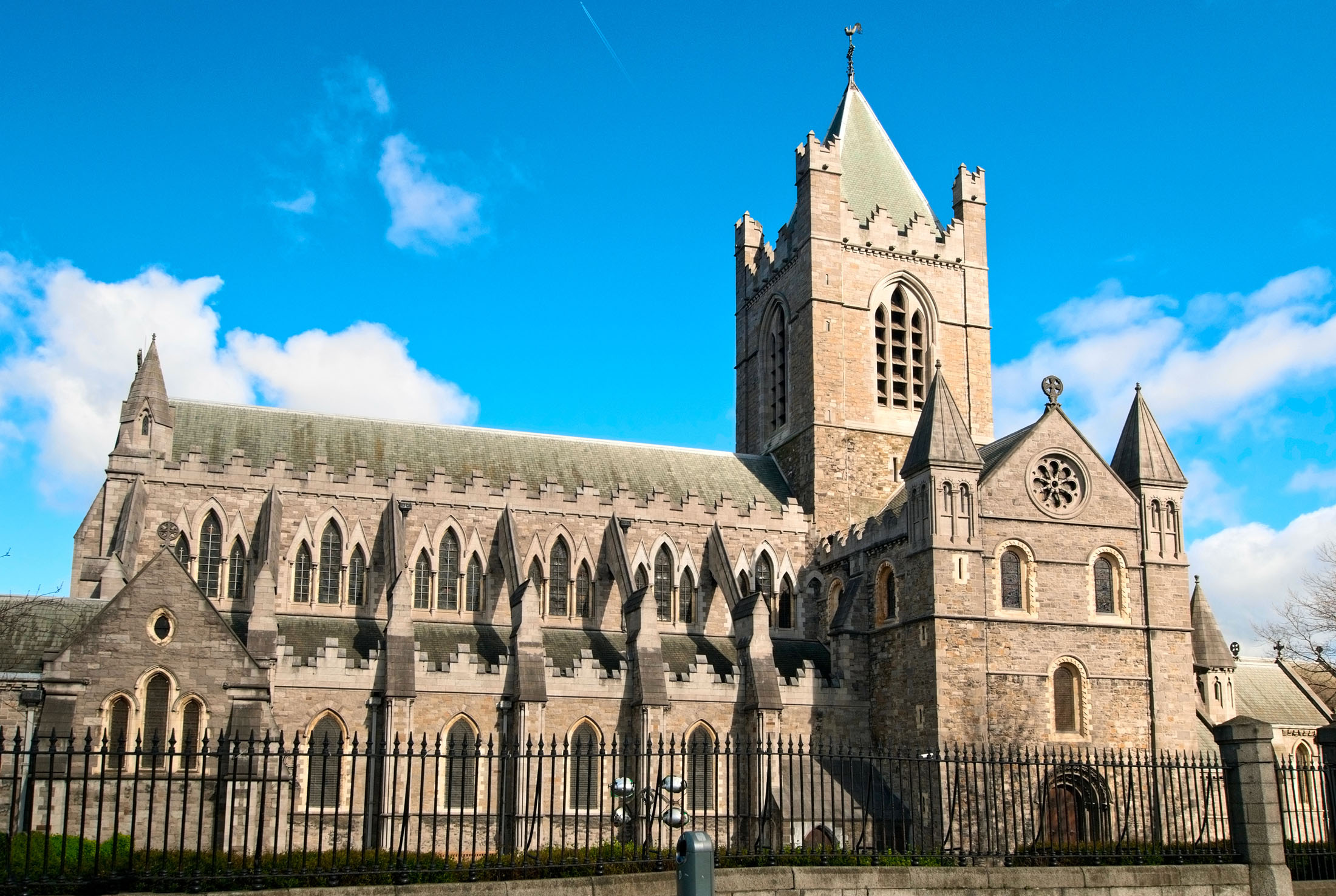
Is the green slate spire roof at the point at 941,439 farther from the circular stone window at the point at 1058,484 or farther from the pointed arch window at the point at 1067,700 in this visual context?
the pointed arch window at the point at 1067,700

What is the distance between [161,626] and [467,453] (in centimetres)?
1593

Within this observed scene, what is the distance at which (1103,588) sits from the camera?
35.7 m

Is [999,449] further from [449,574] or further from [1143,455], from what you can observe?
[449,574]

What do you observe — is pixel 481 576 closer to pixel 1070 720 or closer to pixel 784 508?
pixel 784 508

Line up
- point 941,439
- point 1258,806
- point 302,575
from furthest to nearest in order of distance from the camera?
point 302,575
point 941,439
point 1258,806

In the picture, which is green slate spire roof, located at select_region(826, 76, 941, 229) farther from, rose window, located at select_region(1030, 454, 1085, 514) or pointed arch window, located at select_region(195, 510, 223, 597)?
pointed arch window, located at select_region(195, 510, 223, 597)

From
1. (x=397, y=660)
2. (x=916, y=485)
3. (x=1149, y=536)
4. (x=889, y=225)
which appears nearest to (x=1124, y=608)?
(x=1149, y=536)

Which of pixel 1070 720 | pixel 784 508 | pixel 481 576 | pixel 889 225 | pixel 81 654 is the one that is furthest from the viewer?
pixel 889 225

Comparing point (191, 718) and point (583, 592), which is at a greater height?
point (583, 592)

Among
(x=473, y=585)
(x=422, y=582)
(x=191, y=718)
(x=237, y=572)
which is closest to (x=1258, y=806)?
(x=191, y=718)

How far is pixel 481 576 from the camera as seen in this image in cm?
3781

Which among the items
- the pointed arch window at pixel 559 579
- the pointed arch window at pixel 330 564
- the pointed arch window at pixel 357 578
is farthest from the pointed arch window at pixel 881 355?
the pointed arch window at pixel 330 564

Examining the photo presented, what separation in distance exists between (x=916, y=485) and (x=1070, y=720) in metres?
7.30

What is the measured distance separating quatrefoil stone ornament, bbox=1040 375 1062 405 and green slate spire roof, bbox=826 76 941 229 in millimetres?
11085
